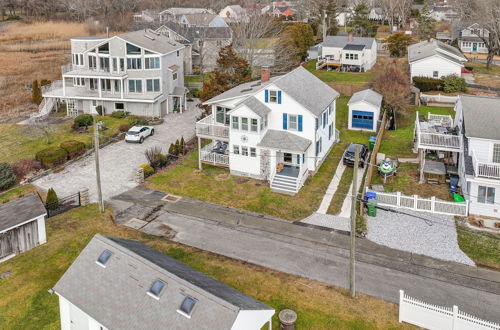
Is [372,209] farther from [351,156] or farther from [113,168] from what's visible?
[113,168]

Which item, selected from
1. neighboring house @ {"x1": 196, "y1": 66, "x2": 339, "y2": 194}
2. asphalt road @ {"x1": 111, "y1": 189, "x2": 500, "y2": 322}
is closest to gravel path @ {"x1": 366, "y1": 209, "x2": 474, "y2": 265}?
asphalt road @ {"x1": 111, "y1": 189, "x2": 500, "y2": 322}

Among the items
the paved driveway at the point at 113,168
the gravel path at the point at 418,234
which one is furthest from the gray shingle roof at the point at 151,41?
the gravel path at the point at 418,234

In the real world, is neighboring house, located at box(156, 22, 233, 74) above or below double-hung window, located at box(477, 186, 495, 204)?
above

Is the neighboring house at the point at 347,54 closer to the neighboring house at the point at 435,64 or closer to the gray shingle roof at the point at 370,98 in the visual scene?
the neighboring house at the point at 435,64

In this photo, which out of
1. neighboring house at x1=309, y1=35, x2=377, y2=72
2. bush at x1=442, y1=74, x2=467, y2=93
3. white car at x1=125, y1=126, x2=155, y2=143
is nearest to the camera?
white car at x1=125, y1=126, x2=155, y2=143

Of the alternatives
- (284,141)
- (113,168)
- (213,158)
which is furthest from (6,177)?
(284,141)

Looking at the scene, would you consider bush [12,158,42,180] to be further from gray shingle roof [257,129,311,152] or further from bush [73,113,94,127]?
gray shingle roof [257,129,311,152]
